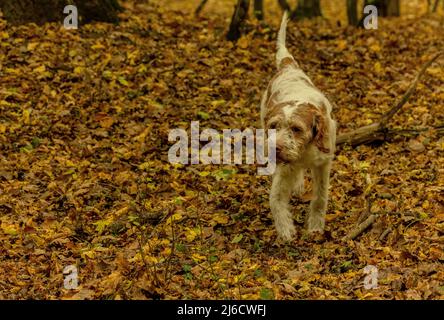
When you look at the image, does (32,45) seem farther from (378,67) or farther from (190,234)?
(378,67)

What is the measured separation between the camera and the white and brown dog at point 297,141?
6.82m

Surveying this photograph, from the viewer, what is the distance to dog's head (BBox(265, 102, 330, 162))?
679 cm

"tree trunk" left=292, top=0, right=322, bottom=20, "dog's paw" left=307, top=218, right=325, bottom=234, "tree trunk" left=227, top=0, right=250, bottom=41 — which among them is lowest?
"dog's paw" left=307, top=218, right=325, bottom=234

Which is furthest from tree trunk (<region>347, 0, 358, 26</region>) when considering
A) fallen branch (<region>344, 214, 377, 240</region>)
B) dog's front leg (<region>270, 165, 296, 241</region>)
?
fallen branch (<region>344, 214, 377, 240</region>)

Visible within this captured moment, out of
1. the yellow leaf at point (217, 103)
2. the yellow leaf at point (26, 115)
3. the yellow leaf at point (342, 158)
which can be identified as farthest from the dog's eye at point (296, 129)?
the yellow leaf at point (26, 115)

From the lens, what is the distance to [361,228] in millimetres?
7137

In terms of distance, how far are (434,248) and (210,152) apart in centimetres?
409

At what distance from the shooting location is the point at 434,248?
657 cm

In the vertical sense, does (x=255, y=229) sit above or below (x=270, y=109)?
below

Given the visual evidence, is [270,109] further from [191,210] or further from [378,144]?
[378,144]

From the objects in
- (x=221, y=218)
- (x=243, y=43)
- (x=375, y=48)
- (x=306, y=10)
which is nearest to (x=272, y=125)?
(x=221, y=218)

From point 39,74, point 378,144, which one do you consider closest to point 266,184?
point 378,144

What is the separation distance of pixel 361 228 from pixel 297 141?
118 cm

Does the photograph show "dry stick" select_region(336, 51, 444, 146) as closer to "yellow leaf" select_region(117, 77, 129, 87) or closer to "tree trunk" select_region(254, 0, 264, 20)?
"yellow leaf" select_region(117, 77, 129, 87)
